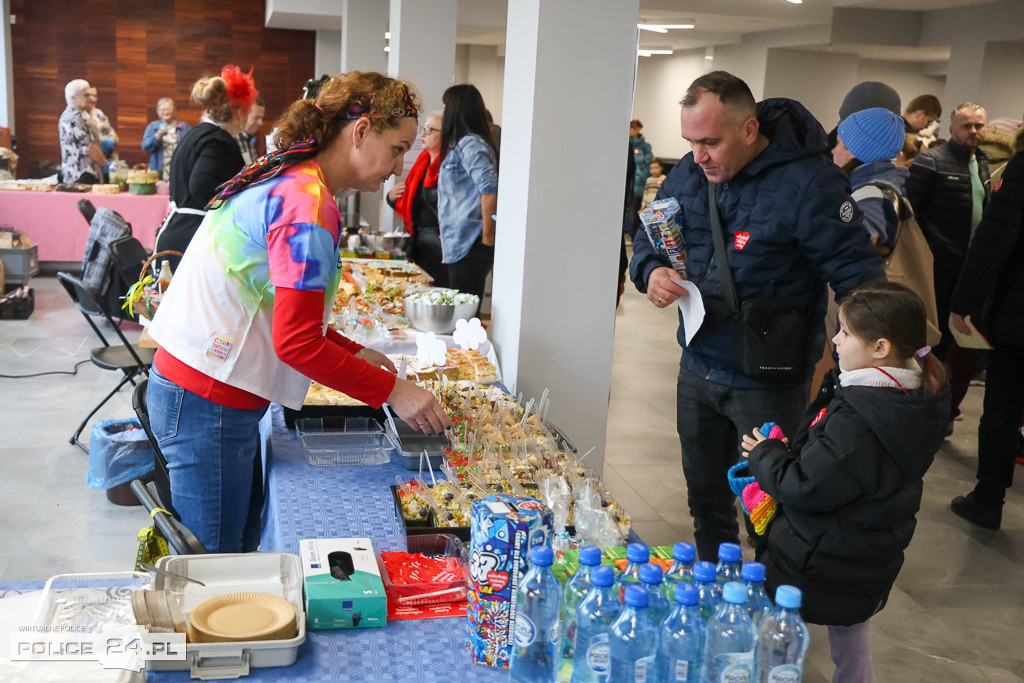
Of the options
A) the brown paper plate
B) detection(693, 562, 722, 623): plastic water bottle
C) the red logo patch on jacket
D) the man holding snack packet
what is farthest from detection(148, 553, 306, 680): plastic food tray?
the man holding snack packet

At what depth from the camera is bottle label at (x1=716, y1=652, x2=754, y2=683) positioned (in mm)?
1186

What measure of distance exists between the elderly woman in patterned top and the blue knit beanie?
789 centimetres

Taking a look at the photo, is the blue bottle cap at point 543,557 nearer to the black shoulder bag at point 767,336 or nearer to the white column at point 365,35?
the black shoulder bag at point 767,336

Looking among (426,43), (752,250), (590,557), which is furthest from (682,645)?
(426,43)

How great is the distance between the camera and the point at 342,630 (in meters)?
1.54

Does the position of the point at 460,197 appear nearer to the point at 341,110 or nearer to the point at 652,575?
the point at 341,110

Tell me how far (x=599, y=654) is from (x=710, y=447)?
5.73ft

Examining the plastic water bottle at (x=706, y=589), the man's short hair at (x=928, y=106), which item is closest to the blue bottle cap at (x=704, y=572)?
the plastic water bottle at (x=706, y=589)

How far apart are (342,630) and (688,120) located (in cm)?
169

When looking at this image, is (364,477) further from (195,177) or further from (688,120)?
(195,177)

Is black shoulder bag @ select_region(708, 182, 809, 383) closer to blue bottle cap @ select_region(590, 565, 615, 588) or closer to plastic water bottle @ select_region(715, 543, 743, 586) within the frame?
plastic water bottle @ select_region(715, 543, 743, 586)

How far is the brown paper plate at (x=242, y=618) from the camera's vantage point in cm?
139

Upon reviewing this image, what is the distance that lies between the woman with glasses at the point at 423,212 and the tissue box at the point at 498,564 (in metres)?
4.14

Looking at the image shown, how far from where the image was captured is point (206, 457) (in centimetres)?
198
